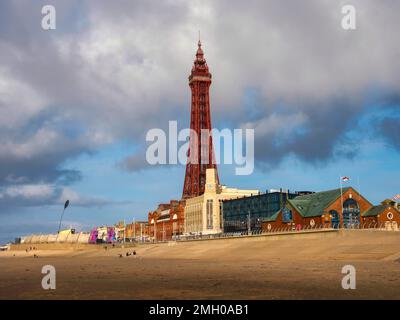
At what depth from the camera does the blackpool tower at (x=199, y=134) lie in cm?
15312

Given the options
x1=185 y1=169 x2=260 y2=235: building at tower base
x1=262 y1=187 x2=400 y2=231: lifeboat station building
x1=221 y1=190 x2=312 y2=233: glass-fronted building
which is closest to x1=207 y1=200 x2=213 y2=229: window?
x1=185 y1=169 x2=260 y2=235: building at tower base

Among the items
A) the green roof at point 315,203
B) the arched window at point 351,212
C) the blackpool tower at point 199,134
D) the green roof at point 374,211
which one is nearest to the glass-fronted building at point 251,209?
the green roof at point 315,203

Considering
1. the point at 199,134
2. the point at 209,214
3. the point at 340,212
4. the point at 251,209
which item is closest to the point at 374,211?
the point at 340,212

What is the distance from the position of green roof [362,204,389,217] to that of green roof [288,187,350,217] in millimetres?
5479

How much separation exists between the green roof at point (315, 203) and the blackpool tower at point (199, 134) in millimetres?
62080

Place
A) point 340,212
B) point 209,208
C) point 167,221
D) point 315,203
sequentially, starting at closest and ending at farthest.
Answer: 1. point 340,212
2. point 315,203
3. point 209,208
4. point 167,221

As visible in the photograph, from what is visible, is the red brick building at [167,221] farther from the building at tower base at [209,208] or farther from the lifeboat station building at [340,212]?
the lifeboat station building at [340,212]

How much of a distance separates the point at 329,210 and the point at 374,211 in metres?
8.22

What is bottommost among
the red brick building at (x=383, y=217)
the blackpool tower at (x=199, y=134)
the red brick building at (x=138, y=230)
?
the red brick building at (x=138, y=230)

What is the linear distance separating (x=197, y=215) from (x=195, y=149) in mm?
34048

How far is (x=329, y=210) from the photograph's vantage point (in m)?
82.4

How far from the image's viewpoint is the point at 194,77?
16788 centimetres

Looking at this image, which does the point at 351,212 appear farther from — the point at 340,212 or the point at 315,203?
the point at 315,203
